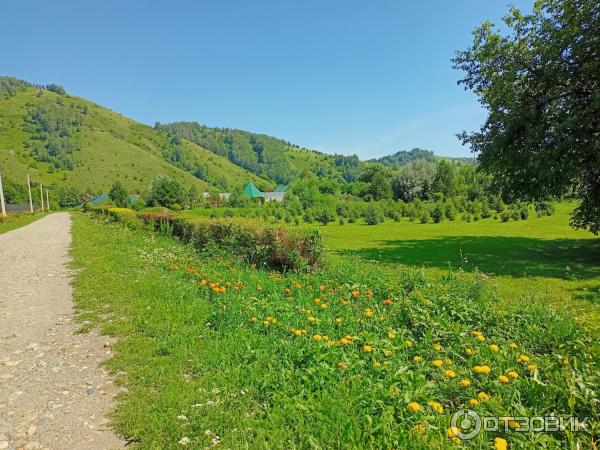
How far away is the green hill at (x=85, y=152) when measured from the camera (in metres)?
122

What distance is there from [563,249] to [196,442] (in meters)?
18.1

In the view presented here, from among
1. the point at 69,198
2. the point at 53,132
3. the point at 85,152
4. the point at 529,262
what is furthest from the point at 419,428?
the point at 53,132

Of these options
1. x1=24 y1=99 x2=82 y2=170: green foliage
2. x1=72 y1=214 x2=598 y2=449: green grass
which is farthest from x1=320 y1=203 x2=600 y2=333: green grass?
x1=24 y1=99 x2=82 y2=170: green foliage

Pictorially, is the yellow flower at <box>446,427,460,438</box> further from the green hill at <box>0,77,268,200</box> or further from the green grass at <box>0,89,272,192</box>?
the green grass at <box>0,89,272,192</box>

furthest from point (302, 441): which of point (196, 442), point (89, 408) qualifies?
point (89, 408)

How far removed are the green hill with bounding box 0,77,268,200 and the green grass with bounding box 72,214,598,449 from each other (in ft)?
366

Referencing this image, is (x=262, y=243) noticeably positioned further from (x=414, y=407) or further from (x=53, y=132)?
(x=53, y=132)

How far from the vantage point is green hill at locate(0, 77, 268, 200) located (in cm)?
12200

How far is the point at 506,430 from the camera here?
8.94 ft

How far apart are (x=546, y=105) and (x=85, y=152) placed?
160 meters

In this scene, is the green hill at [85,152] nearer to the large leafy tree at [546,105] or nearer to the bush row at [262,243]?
the bush row at [262,243]

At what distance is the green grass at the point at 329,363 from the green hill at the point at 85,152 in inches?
4395

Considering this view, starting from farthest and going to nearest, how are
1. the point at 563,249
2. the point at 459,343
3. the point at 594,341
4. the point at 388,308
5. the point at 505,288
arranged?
1. the point at 563,249
2. the point at 505,288
3. the point at 388,308
4. the point at 459,343
5. the point at 594,341

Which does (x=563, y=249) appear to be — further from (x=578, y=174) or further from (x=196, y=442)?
(x=196, y=442)
